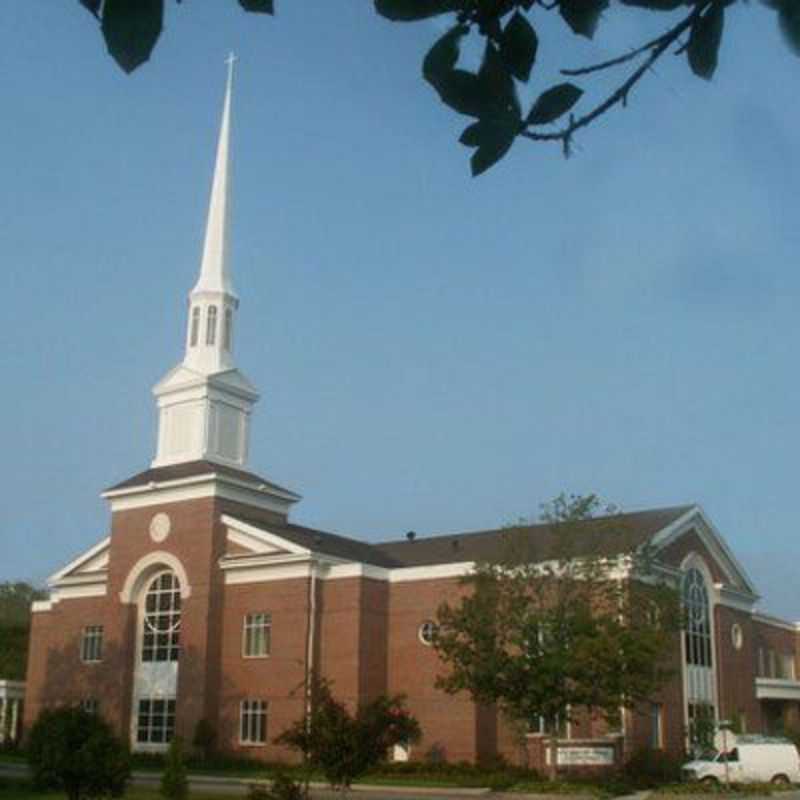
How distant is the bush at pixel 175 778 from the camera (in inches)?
1024

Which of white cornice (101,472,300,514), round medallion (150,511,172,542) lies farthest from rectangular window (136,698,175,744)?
white cornice (101,472,300,514)

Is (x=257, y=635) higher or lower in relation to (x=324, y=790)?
higher

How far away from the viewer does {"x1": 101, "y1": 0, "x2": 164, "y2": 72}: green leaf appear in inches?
94.5

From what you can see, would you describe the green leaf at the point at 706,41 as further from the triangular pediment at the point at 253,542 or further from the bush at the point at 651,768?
the triangular pediment at the point at 253,542

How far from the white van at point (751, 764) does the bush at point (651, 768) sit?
1.56 feet

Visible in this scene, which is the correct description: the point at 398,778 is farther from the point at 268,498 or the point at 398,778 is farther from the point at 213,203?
the point at 213,203

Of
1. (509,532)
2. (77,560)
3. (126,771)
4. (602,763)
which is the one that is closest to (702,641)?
(602,763)

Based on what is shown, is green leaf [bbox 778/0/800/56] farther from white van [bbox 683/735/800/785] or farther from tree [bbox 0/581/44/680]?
tree [bbox 0/581/44/680]

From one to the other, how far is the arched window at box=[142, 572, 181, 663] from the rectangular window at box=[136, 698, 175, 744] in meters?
1.68

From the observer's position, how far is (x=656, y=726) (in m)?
42.7

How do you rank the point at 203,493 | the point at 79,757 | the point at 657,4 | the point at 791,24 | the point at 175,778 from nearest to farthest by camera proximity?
the point at 791,24 → the point at 657,4 → the point at 79,757 → the point at 175,778 → the point at 203,493

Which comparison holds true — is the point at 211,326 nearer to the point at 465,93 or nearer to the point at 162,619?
A: the point at 162,619

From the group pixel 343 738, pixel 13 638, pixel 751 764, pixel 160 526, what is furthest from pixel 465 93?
pixel 13 638

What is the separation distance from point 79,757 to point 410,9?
823 inches
